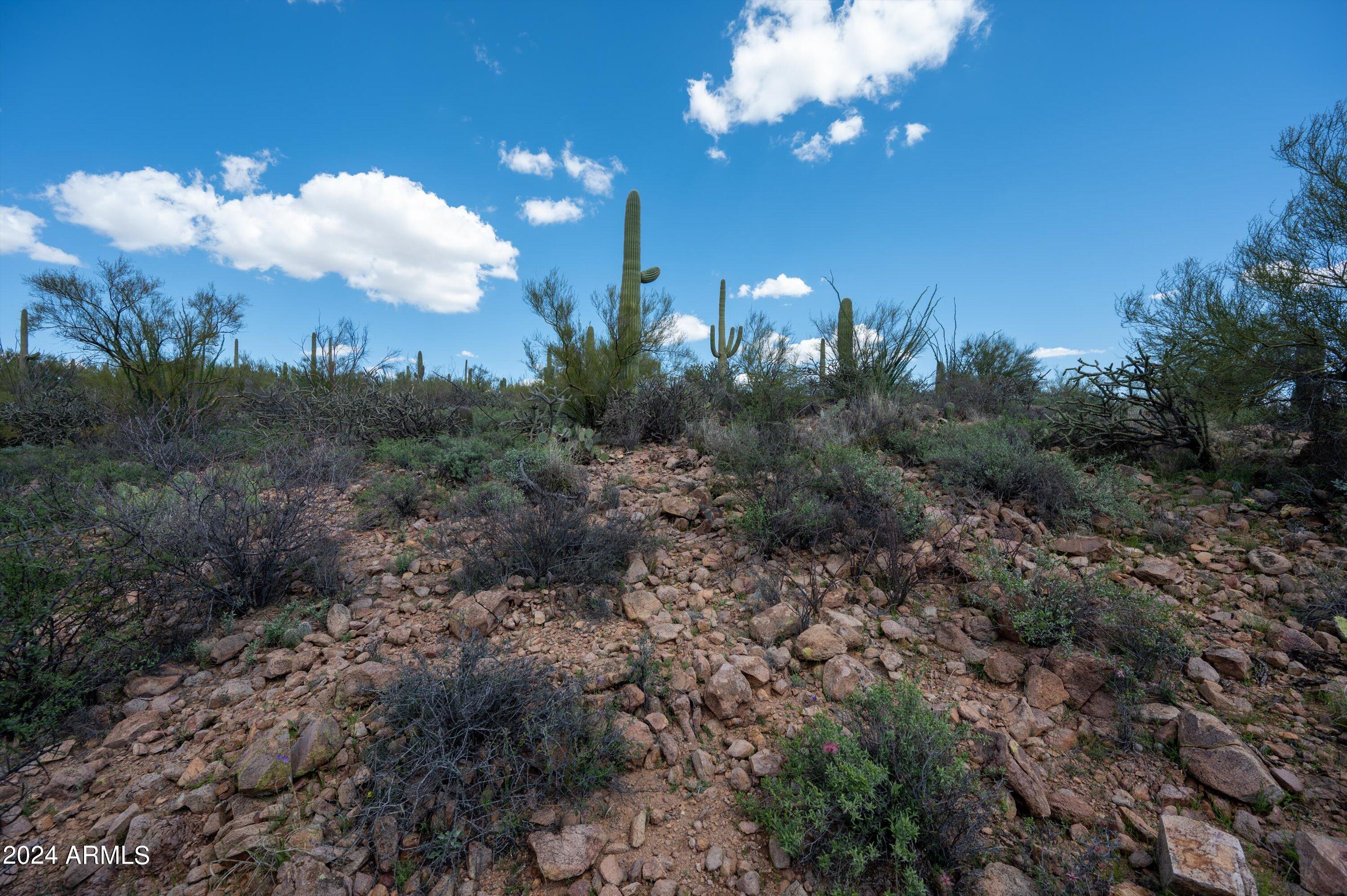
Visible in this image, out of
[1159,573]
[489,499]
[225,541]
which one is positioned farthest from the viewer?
[489,499]

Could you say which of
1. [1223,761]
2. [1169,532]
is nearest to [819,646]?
Result: [1223,761]

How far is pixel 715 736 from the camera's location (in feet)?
8.21

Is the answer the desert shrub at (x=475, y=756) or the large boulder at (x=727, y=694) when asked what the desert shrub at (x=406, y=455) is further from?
the large boulder at (x=727, y=694)

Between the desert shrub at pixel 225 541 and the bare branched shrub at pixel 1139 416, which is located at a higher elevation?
the bare branched shrub at pixel 1139 416

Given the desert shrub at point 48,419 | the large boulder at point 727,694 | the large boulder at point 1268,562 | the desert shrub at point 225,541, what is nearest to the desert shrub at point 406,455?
the desert shrub at point 225,541

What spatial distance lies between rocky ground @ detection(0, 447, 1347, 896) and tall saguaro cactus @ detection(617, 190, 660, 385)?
5.33 metres

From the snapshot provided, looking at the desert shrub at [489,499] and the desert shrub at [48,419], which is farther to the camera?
the desert shrub at [48,419]

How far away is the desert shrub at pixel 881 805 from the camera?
187cm

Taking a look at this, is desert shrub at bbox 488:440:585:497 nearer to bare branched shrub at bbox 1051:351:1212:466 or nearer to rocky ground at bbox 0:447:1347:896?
rocky ground at bbox 0:447:1347:896

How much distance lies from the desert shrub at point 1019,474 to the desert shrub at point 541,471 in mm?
3880

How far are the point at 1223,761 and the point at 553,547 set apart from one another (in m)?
3.68

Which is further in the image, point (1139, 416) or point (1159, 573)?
point (1139, 416)

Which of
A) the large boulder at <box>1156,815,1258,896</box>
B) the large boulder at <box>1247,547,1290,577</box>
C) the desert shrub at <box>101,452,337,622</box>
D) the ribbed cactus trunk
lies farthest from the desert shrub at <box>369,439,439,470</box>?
the ribbed cactus trunk

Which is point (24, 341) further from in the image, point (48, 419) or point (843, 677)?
point (843, 677)
